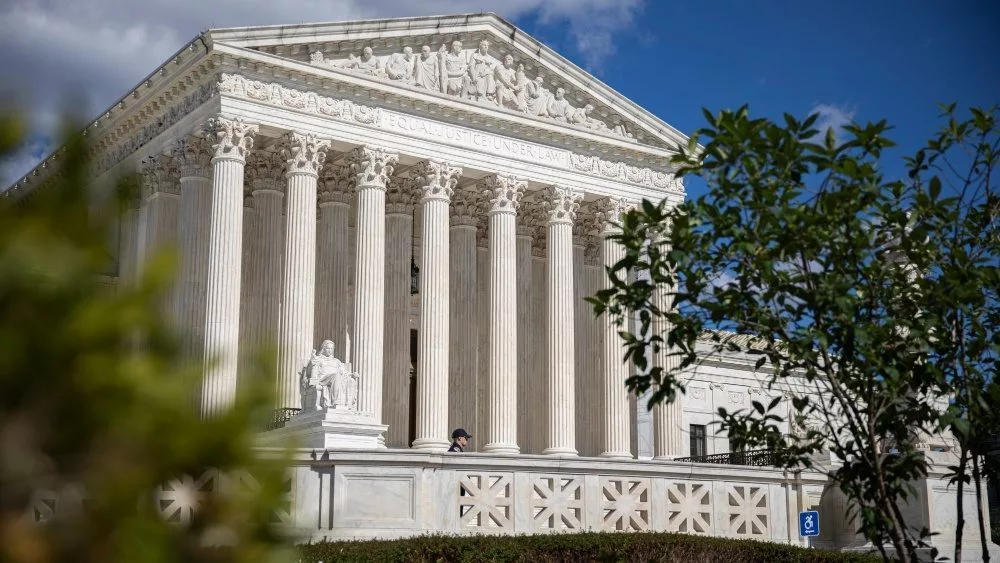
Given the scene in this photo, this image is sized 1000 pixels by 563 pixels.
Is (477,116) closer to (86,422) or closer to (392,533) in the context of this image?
(392,533)

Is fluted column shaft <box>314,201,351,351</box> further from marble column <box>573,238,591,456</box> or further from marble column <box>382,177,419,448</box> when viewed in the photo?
marble column <box>573,238,591,456</box>

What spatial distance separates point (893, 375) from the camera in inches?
387

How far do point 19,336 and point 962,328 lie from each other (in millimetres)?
10556

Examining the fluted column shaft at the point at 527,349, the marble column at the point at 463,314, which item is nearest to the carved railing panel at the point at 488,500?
the marble column at the point at 463,314

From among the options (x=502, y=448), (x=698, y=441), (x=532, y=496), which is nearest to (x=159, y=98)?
(x=502, y=448)

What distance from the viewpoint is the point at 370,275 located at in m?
38.6

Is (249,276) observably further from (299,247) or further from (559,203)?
(559,203)

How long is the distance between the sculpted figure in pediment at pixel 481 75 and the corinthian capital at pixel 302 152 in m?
7.06

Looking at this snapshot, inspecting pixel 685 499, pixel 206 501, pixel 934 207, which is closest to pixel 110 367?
pixel 206 501

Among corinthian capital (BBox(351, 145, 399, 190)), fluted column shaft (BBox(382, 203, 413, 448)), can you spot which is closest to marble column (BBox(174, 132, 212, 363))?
corinthian capital (BBox(351, 145, 399, 190))

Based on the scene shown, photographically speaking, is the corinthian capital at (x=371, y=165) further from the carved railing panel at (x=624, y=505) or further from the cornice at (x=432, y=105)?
the carved railing panel at (x=624, y=505)

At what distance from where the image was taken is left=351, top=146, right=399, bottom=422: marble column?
125ft

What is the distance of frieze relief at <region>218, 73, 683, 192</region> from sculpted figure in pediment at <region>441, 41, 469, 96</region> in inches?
57.9

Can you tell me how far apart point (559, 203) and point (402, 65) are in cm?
862
